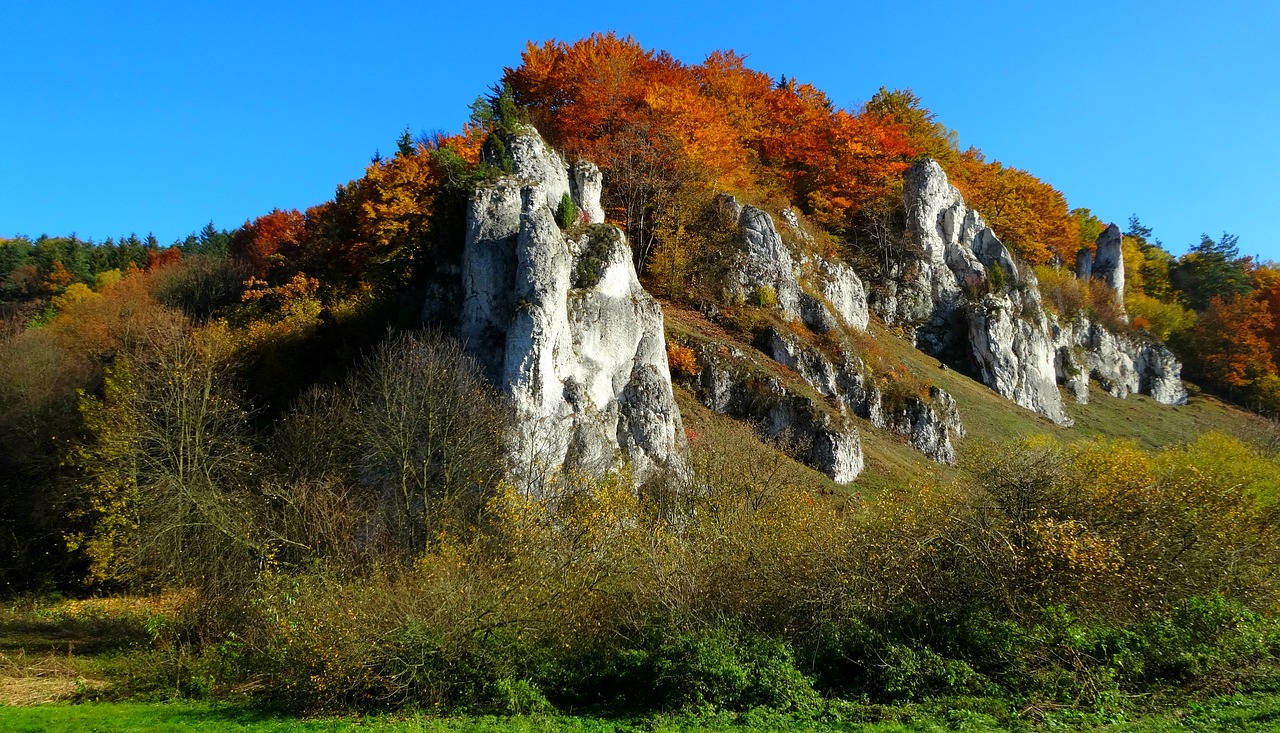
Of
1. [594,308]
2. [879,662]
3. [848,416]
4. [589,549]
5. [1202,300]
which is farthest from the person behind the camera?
[1202,300]

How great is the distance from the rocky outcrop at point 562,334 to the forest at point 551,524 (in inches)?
48.9

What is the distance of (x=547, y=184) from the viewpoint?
104ft

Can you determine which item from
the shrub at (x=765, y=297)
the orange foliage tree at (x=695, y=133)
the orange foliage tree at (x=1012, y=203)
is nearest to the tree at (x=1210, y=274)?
the orange foliage tree at (x=1012, y=203)

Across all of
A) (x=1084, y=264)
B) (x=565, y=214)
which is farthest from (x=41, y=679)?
(x=1084, y=264)

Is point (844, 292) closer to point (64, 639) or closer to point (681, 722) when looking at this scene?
point (681, 722)

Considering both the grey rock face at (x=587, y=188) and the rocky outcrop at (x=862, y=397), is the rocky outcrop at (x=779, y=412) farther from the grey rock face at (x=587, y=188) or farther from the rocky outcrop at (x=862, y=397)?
the grey rock face at (x=587, y=188)

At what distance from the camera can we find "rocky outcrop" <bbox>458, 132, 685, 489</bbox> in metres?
25.9

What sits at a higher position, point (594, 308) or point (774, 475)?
point (594, 308)

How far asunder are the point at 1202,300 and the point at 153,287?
320 feet

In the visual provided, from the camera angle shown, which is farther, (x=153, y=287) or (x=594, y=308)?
(x=153, y=287)

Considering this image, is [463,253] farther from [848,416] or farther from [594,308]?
[848,416]

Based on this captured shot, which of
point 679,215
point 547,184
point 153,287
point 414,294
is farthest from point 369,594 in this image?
point 153,287

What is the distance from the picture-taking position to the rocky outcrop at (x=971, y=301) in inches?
1969

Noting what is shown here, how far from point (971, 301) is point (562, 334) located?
36944 mm
